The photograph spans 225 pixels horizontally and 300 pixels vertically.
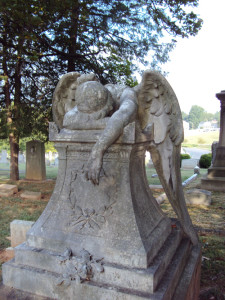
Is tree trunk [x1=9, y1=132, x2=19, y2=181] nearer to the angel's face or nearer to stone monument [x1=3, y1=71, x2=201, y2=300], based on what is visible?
stone monument [x1=3, y1=71, x2=201, y2=300]

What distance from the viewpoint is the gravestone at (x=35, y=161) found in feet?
31.0

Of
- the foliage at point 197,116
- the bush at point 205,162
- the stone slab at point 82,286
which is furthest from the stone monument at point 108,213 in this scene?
the foliage at point 197,116

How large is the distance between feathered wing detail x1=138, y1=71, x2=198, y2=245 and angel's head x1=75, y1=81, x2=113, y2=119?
39 centimetres

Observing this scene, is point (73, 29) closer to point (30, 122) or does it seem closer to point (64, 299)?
point (30, 122)

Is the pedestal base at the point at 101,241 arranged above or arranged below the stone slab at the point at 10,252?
above

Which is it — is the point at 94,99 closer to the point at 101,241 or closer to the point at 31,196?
the point at 101,241

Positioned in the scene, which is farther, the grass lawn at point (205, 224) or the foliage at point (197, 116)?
the foliage at point (197, 116)

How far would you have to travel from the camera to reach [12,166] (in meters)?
9.29

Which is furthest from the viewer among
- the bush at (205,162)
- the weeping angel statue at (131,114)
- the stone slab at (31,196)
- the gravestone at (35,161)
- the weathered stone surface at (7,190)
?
the bush at (205,162)

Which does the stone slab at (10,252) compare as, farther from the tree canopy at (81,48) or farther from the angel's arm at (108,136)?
the tree canopy at (81,48)

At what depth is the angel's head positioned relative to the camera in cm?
214

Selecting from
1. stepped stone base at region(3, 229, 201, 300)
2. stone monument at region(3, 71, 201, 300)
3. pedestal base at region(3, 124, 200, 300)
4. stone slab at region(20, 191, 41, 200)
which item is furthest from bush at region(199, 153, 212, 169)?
stepped stone base at region(3, 229, 201, 300)

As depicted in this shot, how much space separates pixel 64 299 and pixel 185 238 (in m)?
1.37

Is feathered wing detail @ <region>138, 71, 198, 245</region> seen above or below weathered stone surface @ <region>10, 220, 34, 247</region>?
above
